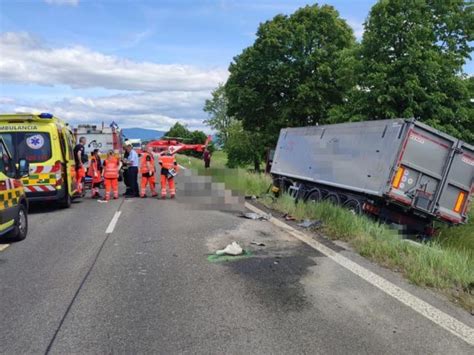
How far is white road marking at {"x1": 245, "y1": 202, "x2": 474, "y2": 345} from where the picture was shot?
14.7 feet

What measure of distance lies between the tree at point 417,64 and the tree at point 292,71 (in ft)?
37.1

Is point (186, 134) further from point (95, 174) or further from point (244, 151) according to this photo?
point (95, 174)

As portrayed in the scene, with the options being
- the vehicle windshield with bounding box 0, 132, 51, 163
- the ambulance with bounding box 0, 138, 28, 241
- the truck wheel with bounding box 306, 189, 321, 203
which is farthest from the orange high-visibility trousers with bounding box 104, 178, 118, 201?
the truck wheel with bounding box 306, 189, 321, 203

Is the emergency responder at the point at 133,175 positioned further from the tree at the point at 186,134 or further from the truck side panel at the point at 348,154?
the tree at the point at 186,134

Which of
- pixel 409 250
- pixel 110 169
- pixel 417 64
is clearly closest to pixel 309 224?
pixel 409 250

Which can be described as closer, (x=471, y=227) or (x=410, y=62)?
(x=471, y=227)

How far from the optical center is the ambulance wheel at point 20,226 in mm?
8586

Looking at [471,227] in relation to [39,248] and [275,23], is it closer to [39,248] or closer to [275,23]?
[39,248]

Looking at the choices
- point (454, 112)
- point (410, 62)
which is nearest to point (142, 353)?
point (410, 62)

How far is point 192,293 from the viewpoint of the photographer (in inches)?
218

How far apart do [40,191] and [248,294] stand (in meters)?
8.76

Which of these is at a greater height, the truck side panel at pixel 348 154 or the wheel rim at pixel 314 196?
the truck side panel at pixel 348 154

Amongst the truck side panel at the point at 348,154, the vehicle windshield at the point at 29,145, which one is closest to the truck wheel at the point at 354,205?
the truck side panel at the point at 348,154

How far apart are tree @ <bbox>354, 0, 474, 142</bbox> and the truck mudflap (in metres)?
7.48
